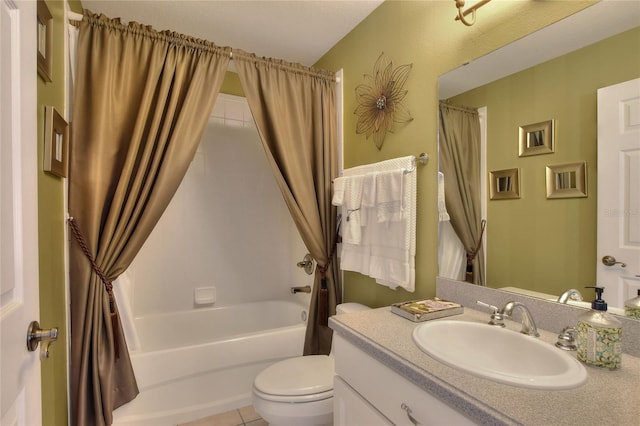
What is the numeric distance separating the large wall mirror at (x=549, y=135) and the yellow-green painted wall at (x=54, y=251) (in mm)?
1609

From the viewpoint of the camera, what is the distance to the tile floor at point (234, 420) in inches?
73.3

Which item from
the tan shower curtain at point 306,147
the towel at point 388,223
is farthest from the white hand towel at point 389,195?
the tan shower curtain at point 306,147

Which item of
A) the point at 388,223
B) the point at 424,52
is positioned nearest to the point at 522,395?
the point at 388,223

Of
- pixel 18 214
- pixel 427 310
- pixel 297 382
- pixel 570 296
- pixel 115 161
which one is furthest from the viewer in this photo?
pixel 115 161

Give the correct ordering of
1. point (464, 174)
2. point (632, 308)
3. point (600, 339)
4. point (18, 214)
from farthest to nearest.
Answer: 1. point (464, 174)
2. point (632, 308)
3. point (600, 339)
4. point (18, 214)

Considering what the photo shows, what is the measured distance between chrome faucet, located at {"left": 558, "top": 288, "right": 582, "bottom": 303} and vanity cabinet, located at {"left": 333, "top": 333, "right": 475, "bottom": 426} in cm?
59

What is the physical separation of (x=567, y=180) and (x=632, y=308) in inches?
16.0

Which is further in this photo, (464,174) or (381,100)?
(381,100)

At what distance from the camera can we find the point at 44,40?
107 cm

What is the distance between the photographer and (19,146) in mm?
678

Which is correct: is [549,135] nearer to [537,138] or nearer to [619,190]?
[537,138]

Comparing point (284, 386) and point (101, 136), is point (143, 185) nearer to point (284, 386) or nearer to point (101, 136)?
point (101, 136)

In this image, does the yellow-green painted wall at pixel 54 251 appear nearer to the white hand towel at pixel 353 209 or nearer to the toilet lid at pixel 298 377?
the toilet lid at pixel 298 377

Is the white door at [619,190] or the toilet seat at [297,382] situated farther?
the toilet seat at [297,382]
